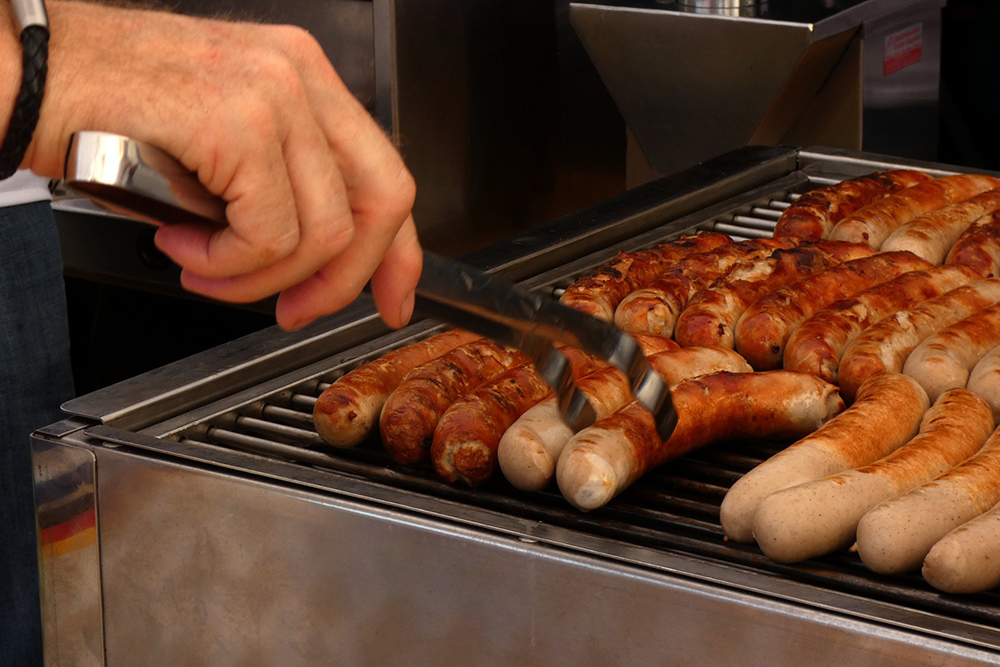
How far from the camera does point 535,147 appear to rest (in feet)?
16.3

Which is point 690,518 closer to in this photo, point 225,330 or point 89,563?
point 89,563

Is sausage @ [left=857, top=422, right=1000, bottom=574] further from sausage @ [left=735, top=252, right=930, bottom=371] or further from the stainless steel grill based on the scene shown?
sausage @ [left=735, top=252, right=930, bottom=371]

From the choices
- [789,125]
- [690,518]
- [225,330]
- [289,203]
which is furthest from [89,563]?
[225,330]

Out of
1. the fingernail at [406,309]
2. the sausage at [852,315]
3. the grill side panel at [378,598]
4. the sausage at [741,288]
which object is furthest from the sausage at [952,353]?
the fingernail at [406,309]

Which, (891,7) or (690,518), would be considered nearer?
(690,518)

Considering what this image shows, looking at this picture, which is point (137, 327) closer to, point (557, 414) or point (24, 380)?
point (24, 380)

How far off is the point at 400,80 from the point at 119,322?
5.71 ft

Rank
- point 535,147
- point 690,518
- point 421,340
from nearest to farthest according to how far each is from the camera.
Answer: point 690,518, point 421,340, point 535,147

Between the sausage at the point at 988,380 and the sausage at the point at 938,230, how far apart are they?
2.15 ft

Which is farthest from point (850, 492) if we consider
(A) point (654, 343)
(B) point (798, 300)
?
(B) point (798, 300)

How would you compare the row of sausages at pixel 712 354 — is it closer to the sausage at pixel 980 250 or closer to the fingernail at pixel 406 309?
the sausage at pixel 980 250

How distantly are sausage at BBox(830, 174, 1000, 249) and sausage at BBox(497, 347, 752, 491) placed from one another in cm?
74

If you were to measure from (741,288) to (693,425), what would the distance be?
615mm

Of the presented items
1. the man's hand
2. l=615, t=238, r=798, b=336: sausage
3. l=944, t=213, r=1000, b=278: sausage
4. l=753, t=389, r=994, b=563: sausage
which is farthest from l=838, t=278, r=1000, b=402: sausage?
the man's hand
